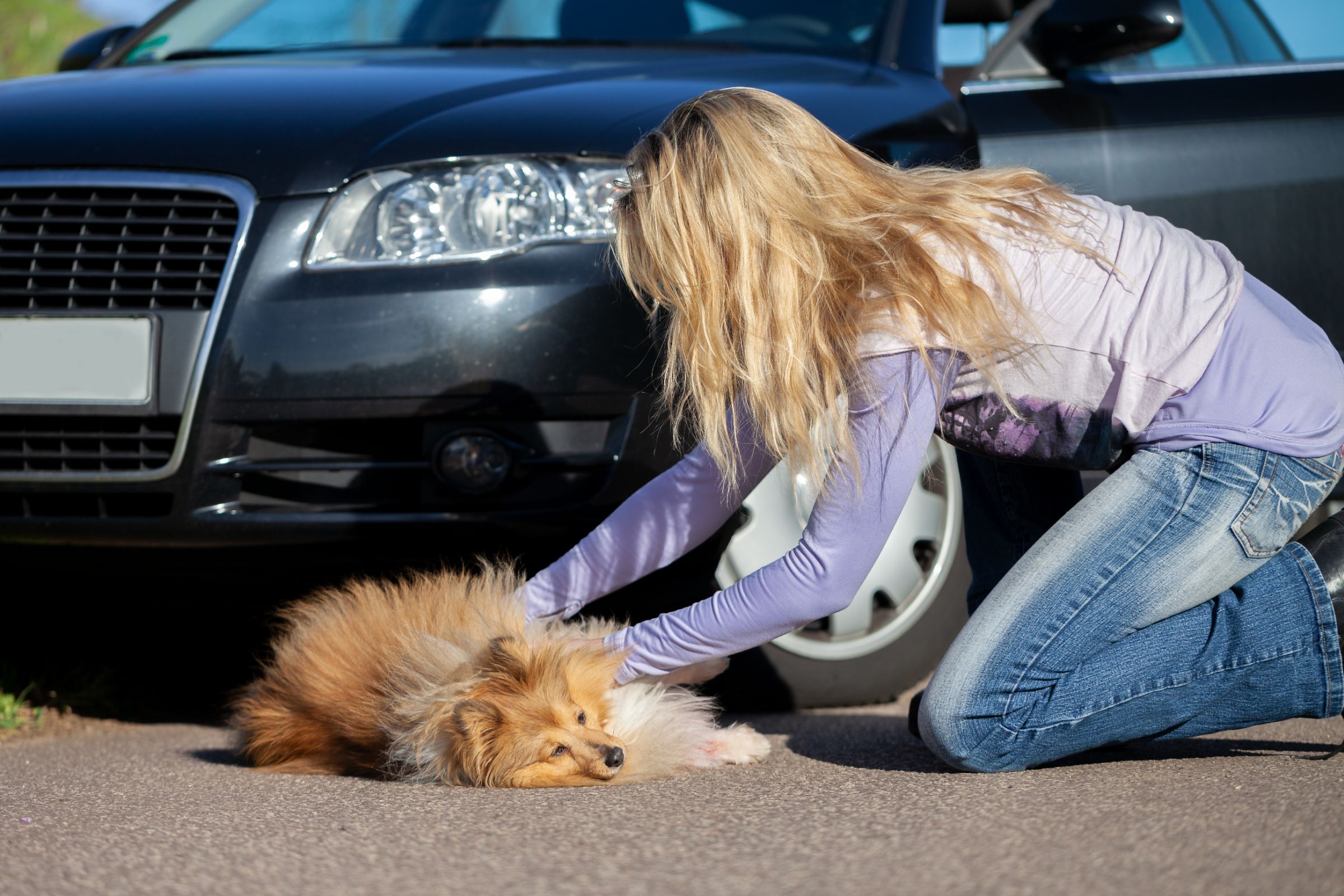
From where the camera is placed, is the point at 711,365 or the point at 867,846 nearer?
the point at 867,846

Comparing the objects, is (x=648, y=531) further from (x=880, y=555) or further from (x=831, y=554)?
(x=880, y=555)

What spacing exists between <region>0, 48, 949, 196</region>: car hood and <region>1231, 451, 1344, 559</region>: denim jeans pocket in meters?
1.12

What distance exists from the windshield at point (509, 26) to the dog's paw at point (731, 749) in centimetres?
178

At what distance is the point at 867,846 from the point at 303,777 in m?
1.20

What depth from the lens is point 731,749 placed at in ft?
8.32

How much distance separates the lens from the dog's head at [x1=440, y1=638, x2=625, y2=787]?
228 centimetres

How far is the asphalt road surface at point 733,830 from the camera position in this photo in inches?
64.6

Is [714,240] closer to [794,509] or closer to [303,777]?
[794,509]

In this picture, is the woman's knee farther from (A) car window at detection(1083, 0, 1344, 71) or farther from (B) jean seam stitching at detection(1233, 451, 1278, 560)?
(A) car window at detection(1083, 0, 1344, 71)

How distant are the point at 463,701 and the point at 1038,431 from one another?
1.12 metres

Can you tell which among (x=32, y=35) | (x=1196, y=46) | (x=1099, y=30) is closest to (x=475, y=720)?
(x=1099, y=30)

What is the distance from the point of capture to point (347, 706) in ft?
8.05

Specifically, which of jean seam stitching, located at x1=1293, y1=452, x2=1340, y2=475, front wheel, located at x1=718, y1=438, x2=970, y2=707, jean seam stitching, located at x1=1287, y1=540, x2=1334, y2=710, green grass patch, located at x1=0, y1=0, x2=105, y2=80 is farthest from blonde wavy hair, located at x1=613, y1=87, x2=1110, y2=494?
green grass patch, located at x1=0, y1=0, x2=105, y2=80

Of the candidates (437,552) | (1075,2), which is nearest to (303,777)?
(437,552)
